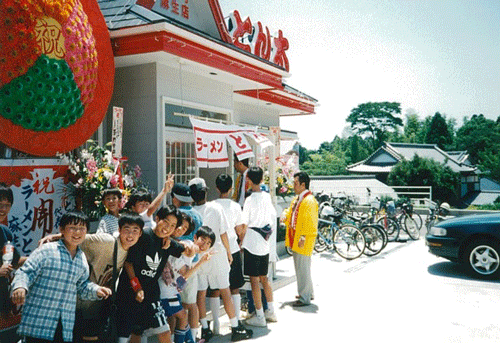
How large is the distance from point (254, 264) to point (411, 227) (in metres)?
9.34

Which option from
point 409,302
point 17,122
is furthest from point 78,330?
point 409,302

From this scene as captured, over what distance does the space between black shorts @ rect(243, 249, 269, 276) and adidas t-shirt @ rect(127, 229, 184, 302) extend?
1845 millimetres

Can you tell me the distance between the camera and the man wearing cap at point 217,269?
5004mm

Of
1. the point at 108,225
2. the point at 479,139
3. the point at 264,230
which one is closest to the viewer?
the point at 108,225

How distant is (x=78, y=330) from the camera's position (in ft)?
11.5

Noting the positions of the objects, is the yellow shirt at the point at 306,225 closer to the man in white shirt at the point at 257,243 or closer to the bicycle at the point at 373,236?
the man in white shirt at the point at 257,243

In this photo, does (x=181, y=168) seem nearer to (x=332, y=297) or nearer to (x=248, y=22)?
(x=332, y=297)

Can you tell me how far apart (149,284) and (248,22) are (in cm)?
789

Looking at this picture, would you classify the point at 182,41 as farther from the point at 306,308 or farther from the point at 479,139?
the point at 479,139

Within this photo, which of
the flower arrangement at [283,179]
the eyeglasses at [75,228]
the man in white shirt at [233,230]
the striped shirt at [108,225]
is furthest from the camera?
the flower arrangement at [283,179]

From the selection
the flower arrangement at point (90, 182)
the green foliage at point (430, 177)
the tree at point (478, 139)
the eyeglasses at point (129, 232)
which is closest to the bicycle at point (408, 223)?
the flower arrangement at point (90, 182)

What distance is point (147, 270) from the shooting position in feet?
12.3

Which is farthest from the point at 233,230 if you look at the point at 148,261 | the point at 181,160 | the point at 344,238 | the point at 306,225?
the point at 344,238

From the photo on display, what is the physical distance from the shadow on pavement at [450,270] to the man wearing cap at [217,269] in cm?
512
